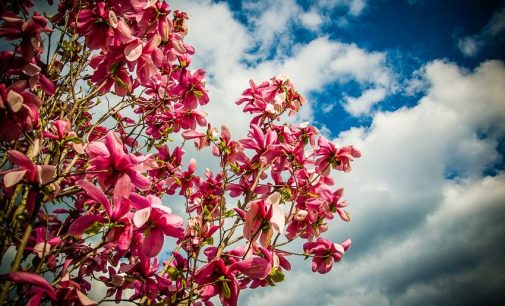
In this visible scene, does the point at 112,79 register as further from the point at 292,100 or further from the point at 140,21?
the point at 292,100

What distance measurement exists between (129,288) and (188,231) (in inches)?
26.3

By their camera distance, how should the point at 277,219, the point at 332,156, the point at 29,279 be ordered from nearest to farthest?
the point at 29,279 → the point at 277,219 → the point at 332,156

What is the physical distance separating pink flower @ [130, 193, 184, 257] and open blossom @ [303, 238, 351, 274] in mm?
1166

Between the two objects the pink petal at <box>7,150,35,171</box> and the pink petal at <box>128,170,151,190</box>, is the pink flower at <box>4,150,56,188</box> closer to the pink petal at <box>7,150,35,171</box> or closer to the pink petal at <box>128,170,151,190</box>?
the pink petal at <box>7,150,35,171</box>

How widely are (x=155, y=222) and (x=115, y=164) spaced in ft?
1.04

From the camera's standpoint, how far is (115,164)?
127cm

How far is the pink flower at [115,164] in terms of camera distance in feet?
4.05

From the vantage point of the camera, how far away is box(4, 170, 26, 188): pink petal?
42.7 inches

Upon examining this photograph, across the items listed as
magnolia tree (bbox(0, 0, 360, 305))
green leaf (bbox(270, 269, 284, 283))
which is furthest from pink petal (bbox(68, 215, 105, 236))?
green leaf (bbox(270, 269, 284, 283))

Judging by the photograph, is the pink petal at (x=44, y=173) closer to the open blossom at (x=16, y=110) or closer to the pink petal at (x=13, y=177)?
the pink petal at (x=13, y=177)

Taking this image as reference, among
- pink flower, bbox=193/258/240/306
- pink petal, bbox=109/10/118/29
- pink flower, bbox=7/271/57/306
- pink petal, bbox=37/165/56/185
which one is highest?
pink petal, bbox=109/10/118/29

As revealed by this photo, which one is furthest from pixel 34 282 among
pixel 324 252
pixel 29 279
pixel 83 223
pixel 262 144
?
pixel 324 252

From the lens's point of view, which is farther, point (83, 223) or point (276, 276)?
point (276, 276)

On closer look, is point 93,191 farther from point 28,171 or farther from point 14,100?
point 14,100
